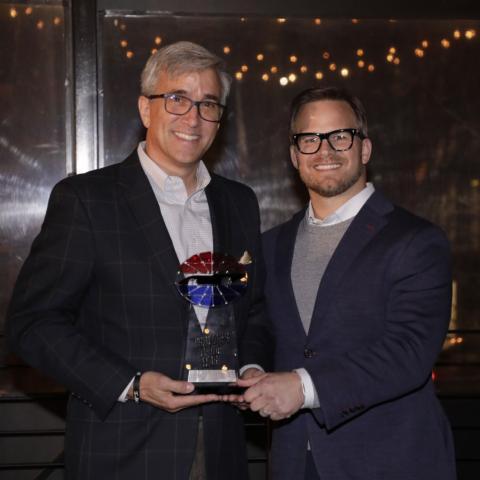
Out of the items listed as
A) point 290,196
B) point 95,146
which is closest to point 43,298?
point 95,146

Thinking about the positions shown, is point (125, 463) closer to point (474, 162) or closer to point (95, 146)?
point (95, 146)

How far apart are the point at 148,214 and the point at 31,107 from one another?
2484 mm

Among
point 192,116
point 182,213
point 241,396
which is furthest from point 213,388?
point 192,116

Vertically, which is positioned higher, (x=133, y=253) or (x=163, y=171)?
(x=163, y=171)

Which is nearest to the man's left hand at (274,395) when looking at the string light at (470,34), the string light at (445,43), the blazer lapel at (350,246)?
the blazer lapel at (350,246)

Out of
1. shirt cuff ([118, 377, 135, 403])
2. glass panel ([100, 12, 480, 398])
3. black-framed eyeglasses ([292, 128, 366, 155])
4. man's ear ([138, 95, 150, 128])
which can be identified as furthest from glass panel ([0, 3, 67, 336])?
shirt cuff ([118, 377, 135, 403])

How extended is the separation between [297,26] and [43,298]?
118 inches

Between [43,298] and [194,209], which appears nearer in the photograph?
[43,298]

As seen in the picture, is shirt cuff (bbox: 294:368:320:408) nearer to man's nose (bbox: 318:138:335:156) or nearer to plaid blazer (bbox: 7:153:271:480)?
plaid blazer (bbox: 7:153:271:480)

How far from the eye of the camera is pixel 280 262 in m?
2.63

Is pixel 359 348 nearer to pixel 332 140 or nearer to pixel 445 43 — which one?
pixel 332 140

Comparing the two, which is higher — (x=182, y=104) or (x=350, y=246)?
(x=182, y=104)

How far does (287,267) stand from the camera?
2588 mm

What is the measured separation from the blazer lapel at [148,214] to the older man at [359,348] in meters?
0.45
